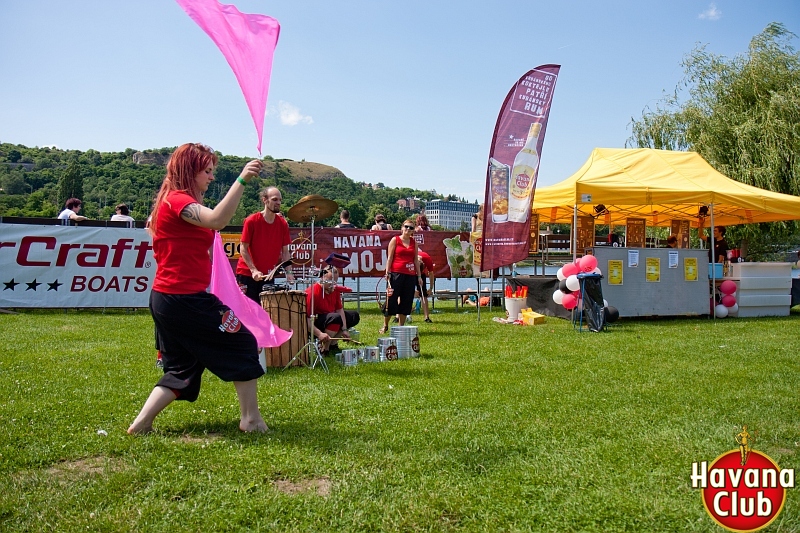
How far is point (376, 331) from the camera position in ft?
34.8

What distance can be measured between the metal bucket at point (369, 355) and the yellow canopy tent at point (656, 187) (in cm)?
673

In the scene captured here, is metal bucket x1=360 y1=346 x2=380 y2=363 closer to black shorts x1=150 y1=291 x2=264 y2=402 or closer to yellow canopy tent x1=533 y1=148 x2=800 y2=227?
Answer: black shorts x1=150 y1=291 x2=264 y2=402

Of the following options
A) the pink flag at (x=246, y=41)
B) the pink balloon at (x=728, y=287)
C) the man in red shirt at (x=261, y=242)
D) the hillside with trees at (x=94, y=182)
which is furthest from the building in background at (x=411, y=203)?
the pink flag at (x=246, y=41)

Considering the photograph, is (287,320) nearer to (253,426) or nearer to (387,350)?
(387,350)

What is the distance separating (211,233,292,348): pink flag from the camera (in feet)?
14.9

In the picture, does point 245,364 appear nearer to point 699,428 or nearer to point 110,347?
point 699,428

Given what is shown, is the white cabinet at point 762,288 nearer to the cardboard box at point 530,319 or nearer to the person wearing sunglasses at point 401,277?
the cardboard box at point 530,319

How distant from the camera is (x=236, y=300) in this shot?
15.0 ft

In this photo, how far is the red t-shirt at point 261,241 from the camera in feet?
21.5

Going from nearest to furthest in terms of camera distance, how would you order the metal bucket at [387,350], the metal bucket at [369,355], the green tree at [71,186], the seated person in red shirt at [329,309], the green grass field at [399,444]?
the green grass field at [399,444], the metal bucket at [369,355], the metal bucket at [387,350], the seated person in red shirt at [329,309], the green tree at [71,186]

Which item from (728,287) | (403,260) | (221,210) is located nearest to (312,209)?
(403,260)

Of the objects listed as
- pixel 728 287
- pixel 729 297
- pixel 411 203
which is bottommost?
pixel 729 297

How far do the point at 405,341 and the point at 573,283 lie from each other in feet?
16.3

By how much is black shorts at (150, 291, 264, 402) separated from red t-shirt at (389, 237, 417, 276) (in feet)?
19.3
